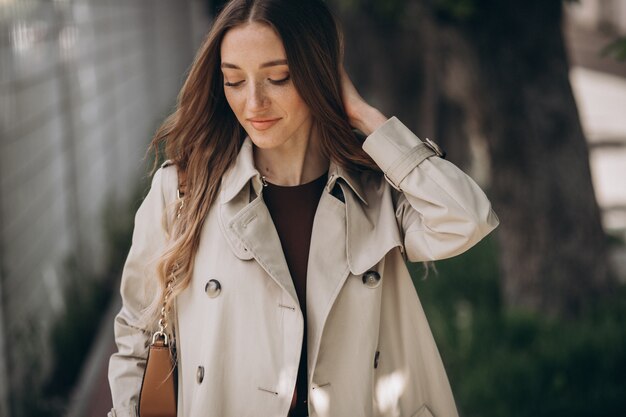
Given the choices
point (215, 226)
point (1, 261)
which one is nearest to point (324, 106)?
point (215, 226)

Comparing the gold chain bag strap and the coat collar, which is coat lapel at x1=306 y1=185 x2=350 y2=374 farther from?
the gold chain bag strap

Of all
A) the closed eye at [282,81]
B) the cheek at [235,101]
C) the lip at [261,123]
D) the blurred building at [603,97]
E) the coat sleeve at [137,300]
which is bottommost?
the blurred building at [603,97]

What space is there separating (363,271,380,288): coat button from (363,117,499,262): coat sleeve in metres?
0.15

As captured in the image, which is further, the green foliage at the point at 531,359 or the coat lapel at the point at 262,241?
the green foliage at the point at 531,359

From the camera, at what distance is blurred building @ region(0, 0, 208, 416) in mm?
4664

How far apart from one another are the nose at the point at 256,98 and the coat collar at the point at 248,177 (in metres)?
0.21

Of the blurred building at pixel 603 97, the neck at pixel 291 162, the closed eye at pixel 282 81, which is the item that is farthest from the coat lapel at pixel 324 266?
the blurred building at pixel 603 97

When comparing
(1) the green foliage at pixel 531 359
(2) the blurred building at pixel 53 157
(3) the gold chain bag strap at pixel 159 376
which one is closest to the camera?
(3) the gold chain bag strap at pixel 159 376

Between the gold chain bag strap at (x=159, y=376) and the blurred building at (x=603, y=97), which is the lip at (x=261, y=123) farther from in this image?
the blurred building at (x=603, y=97)

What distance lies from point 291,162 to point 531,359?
2826 mm

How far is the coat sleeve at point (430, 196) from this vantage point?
236 centimetres

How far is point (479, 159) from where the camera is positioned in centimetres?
1130

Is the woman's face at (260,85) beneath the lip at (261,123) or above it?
above

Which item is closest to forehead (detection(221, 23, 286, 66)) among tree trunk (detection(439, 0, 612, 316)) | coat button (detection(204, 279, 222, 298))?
coat button (detection(204, 279, 222, 298))
